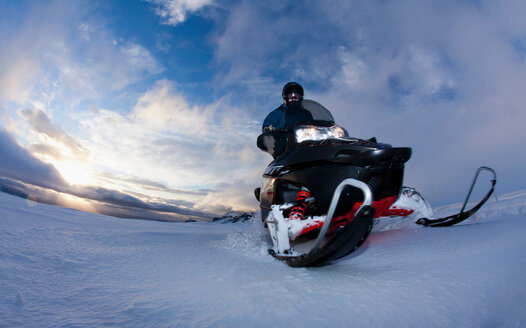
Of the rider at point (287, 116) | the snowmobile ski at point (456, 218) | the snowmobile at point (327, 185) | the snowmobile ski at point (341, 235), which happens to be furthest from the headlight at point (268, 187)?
the snowmobile ski at point (456, 218)

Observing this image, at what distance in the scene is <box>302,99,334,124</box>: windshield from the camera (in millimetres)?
3004

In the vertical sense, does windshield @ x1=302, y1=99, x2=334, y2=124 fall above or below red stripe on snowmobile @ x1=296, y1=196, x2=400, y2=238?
above

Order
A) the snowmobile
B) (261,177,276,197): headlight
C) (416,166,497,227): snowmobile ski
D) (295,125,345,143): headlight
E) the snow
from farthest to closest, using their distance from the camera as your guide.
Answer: (416,166,497,227): snowmobile ski, (261,177,276,197): headlight, (295,125,345,143): headlight, the snowmobile, the snow

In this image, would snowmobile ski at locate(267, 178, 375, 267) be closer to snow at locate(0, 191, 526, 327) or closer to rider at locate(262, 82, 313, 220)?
snow at locate(0, 191, 526, 327)

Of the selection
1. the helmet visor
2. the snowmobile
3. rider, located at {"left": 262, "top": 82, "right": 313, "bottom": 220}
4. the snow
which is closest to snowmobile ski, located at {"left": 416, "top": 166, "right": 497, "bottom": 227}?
the snow

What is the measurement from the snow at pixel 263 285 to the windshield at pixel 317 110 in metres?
1.71

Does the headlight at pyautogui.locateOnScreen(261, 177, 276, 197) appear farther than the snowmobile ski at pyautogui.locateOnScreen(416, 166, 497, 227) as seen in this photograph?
No

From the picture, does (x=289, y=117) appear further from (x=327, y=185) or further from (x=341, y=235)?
(x=341, y=235)

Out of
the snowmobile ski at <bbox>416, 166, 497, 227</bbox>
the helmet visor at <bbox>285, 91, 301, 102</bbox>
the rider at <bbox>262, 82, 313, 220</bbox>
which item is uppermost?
the helmet visor at <bbox>285, 91, 301, 102</bbox>

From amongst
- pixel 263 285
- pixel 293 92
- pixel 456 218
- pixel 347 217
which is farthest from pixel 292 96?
pixel 263 285

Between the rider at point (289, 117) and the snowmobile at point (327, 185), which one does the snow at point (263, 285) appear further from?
the rider at point (289, 117)

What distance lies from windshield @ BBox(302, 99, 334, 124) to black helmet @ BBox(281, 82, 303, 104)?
0.83 meters

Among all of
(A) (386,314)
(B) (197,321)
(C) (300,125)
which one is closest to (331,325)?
(A) (386,314)

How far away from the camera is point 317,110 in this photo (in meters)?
3.06
